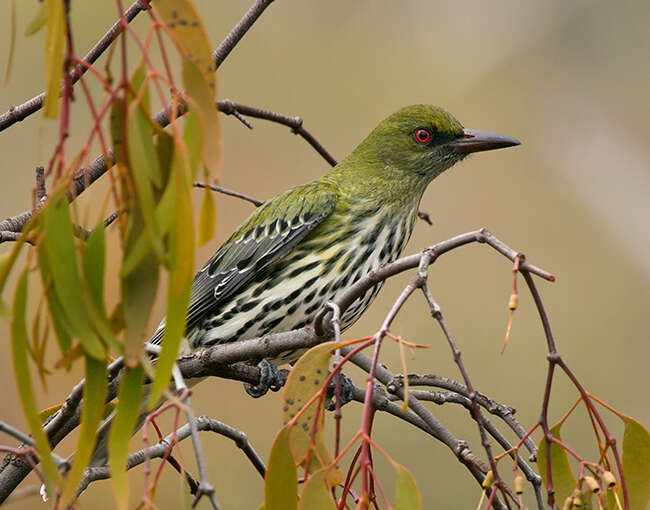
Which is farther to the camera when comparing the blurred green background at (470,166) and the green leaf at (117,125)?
the blurred green background at (470,166)

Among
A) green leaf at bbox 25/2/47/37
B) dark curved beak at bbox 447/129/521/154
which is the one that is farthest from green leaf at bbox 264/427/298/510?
dark curved beak at bbox 447/129/521/154

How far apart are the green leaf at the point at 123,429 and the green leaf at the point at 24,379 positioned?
9cm

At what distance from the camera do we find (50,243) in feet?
4.95

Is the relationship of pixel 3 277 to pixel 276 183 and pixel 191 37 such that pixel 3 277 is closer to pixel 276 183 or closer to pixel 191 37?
pixel 191 37

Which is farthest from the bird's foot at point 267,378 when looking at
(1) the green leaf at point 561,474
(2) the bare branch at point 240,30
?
(1) the green leaf at point 561,474

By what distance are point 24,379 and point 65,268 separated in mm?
196

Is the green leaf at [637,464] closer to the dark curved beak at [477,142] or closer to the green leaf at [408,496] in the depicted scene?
the green leaf at [408,496]

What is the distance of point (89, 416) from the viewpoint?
1606mm

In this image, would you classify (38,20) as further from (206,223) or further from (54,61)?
(206,223)

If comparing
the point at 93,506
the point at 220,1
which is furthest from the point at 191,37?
the point at 220,1

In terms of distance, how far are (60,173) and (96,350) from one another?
0.97 feet

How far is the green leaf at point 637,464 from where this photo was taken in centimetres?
193

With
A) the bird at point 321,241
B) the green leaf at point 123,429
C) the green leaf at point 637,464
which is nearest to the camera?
the green leaf at point 123,429


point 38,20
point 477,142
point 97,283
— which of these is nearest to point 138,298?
point 97,283
